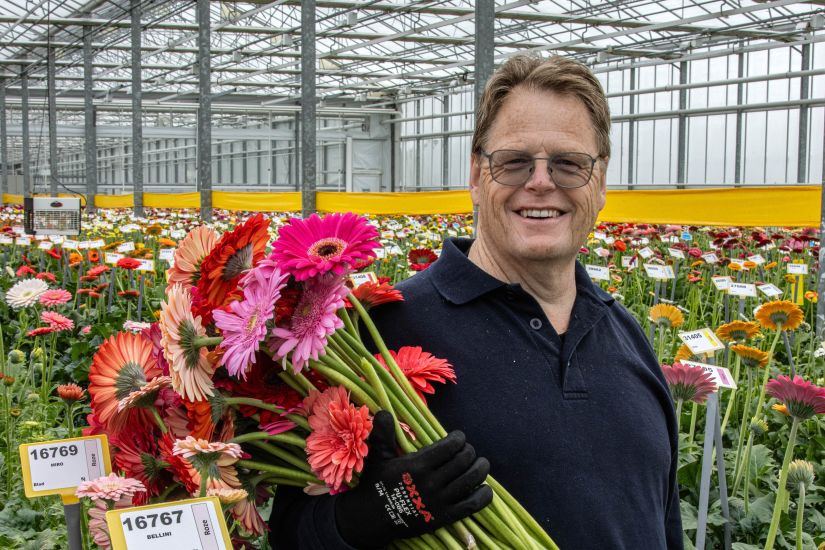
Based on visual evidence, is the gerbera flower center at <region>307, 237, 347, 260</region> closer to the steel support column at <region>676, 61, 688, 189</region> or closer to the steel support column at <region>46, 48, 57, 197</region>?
the steel support column at <region>46, 48, 57, 197</region>

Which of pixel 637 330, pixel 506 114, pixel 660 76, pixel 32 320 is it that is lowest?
pixel 32 320

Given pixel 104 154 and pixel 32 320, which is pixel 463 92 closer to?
pixel 32 320

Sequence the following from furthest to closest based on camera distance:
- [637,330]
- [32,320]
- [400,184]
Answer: [400,184] < [32,320] < [637,330]

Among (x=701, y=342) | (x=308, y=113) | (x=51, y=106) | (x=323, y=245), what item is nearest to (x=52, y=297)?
(x=701, y=342)

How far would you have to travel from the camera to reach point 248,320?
0.84m

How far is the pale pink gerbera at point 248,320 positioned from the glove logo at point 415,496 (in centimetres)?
19

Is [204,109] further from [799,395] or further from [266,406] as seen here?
[266,406]

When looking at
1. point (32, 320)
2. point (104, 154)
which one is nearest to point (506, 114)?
point (32, 320)

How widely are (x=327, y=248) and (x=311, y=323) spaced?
79mm

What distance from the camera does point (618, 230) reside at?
6.68 metres

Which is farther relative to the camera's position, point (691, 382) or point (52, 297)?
point (52, 297)

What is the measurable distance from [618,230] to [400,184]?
22.2m

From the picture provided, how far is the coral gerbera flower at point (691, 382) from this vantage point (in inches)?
63.8

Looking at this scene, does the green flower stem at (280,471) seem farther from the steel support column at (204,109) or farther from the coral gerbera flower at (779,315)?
the steel support column at (204,109)
